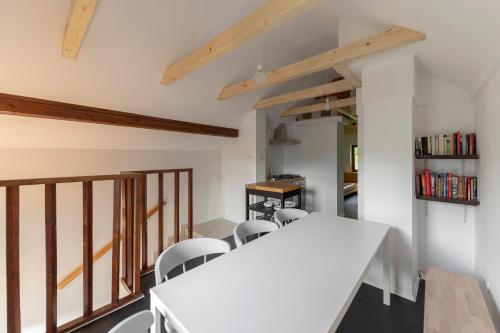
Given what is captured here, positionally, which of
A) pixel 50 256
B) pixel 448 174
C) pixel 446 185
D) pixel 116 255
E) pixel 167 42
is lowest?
pixel 116 255

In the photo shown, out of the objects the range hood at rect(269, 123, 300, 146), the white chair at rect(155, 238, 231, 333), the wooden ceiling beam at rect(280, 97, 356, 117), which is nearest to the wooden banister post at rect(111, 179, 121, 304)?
the white chair at rect(155, 238, 231, 333)

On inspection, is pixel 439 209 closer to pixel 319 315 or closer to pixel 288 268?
pixel 288 268

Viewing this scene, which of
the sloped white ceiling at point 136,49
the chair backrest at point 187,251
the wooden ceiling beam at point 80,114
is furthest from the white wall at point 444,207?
the wooden ceiling beam at point 80,114

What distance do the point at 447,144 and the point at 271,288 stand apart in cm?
222

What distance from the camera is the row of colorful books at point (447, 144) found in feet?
6.33

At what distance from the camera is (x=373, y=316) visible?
Result: 1770 mm

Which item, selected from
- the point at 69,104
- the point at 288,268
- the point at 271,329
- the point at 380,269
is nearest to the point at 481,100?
the point at 380,269

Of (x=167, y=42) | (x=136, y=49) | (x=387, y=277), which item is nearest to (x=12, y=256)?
(x=136, y=49)

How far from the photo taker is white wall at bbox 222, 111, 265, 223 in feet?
13.0

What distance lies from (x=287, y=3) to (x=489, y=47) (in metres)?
1.29

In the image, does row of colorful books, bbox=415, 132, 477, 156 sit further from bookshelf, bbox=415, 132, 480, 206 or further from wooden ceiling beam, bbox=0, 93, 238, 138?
wooden ceiling beam, bbox=0, 93, 238, 138

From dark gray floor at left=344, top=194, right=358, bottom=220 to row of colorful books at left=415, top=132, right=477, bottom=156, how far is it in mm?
2429

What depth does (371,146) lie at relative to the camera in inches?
84.4

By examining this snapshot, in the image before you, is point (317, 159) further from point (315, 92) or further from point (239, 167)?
point (315, 92)
